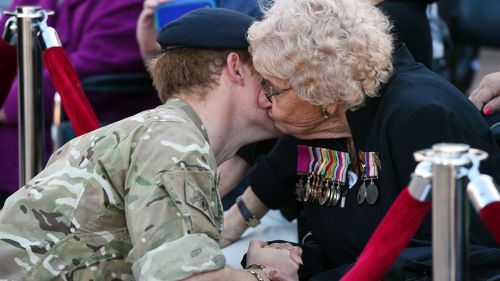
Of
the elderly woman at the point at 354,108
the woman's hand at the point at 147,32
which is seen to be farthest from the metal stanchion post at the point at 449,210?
the woman's hand at the point at 147,32

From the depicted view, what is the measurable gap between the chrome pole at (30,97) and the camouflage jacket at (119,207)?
1.17 metres

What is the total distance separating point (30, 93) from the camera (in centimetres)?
385

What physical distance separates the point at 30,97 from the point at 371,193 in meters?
1.56

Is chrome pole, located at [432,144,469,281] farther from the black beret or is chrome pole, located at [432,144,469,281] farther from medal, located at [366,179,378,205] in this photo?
the black beret

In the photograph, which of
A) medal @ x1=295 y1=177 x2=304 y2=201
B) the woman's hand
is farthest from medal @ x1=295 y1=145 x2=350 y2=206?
the woman's hand

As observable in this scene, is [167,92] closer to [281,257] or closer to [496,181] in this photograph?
[281,257]

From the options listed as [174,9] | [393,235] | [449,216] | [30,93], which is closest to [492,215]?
[449,216]

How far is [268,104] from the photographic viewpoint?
2.95m

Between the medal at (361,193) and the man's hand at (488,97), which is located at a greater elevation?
the man's hand at (488,97)

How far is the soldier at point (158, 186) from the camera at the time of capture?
7.91 ft

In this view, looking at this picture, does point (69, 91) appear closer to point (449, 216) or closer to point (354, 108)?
point (354, 108)

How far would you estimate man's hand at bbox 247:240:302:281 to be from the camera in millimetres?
2993

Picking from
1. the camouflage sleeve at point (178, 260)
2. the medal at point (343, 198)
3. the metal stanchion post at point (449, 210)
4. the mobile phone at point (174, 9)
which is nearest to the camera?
the metal stanchion post at point (449, 210)

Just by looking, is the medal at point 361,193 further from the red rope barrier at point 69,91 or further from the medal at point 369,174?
the red rope barrier at point 69,91
